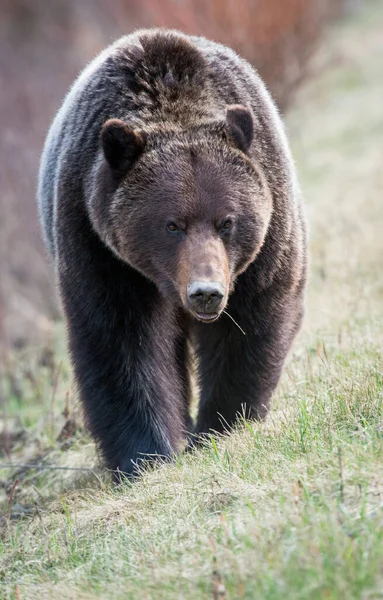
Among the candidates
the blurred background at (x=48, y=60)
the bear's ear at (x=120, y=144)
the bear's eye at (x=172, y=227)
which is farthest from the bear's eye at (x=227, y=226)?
the blurred background at (x=48, y=60)

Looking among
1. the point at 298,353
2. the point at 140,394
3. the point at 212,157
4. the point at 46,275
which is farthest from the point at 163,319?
the point at 46,275

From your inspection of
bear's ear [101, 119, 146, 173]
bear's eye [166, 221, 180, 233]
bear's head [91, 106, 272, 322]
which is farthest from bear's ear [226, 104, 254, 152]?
bear's eye [166, 221, 180, 233]

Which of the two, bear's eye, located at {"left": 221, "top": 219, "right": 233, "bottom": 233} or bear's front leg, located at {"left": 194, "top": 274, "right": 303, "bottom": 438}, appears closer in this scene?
bear's eye, located at {"left": 221, "top": 219, "right": 233, "bottom": 233}

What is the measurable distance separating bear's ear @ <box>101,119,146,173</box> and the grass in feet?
5.12

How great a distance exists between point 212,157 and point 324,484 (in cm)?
215

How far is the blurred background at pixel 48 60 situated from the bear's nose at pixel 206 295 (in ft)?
19.8

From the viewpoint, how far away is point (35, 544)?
5199 mm

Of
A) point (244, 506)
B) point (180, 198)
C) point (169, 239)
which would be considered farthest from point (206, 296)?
point (244, 506)

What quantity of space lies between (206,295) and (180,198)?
2.16 ft

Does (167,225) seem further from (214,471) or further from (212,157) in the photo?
(214,471)

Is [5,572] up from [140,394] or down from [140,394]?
down

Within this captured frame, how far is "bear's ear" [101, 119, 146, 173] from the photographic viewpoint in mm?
5438

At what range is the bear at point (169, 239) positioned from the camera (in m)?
5.50

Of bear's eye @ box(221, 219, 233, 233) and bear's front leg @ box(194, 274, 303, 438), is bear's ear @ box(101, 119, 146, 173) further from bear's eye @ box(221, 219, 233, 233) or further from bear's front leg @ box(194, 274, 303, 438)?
bear's front leg @ box(194, 274, 303, 438)
